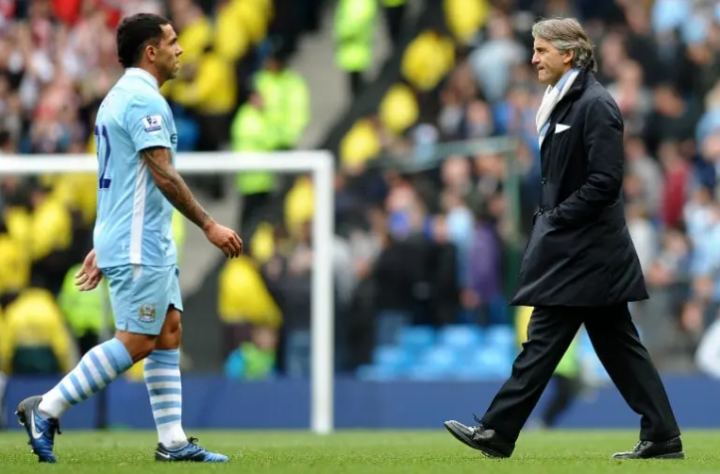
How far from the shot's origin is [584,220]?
26.8 ft

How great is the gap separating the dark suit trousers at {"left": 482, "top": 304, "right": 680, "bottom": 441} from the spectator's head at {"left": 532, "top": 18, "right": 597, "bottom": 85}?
124 cm

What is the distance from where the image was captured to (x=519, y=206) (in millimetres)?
15484

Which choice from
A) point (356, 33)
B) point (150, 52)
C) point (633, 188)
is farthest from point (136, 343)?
point (356, 33)

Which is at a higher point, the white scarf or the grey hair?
the grey hair

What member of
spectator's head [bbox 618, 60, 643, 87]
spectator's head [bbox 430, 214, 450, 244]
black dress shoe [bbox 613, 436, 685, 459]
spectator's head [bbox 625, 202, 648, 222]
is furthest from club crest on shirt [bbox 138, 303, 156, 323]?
spectator's head [bbox 618, 60, 643, 87]

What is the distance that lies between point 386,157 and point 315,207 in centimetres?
171

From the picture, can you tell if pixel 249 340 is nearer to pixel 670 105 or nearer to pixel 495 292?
pixel 495 292

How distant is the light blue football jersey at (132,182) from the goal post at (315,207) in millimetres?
6919

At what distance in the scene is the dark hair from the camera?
802 centimetres

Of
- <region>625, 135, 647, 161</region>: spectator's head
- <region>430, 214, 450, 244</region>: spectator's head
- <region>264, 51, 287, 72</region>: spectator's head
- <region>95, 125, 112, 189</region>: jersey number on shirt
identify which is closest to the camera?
<region>95, 125, 112, 189</region>: jersey number on shirt

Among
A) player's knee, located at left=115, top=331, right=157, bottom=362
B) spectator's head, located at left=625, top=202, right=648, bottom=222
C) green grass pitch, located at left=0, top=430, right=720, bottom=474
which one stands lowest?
green grass pitch, located at left=0, top=430, right=720, bottom=474

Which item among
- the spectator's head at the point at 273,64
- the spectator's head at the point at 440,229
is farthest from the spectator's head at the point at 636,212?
the spectator's head at the point at 273,64

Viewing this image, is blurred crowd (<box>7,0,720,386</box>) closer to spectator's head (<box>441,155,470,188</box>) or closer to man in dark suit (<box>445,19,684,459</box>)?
spectator's head (<box>441,155,470,188</box>)

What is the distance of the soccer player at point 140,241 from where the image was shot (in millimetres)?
7785
